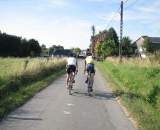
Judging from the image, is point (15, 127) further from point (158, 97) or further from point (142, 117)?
point (158, 97)

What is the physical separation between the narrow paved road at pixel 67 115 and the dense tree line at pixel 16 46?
2885 inches

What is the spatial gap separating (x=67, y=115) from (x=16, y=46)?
8076 centimetres

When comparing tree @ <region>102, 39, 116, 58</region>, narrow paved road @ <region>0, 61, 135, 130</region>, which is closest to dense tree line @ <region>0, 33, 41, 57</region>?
tree @ <region>102, 39, 116, 58</region>

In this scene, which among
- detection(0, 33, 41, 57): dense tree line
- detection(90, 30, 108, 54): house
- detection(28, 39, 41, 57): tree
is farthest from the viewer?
detection(90, 30, 108, 54): house

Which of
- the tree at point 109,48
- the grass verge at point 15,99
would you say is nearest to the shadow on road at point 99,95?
the grass verge at point 15,99

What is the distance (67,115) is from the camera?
12.1 meters

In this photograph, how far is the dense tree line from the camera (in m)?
88.5

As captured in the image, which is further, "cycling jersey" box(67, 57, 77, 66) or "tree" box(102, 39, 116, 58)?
"tree" box(102, 39, 116, 58)

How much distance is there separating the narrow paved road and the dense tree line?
2885 inches

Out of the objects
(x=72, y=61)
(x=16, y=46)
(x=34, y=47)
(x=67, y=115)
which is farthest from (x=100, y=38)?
(x=67, y=115)

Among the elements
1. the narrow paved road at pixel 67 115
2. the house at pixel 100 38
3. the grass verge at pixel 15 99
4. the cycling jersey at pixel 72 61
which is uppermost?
the house at pixel 100 38

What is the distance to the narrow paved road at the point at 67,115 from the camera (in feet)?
34.2

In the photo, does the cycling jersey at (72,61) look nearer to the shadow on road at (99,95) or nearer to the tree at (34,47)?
the shadow on road at (99,95)

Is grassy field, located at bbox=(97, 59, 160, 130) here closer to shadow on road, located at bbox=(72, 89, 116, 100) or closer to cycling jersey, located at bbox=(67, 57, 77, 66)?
shadow on road, located at bbox=(72, 89, 116, 100)
